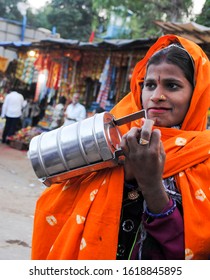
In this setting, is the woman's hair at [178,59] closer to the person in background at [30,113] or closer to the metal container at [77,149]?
the metal container at [77,149]

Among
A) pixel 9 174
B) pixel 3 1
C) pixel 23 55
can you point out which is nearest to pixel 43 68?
pixel 23 55

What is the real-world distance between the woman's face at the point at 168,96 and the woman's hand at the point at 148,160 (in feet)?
0.75

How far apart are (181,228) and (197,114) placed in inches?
16.1

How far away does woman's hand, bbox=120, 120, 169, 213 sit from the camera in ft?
3.43

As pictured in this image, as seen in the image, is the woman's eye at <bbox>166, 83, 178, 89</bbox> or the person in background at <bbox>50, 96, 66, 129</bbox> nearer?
the woman's eye at <bbox>166, 83, 178, 89</bbox>

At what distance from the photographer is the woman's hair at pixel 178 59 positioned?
134cm

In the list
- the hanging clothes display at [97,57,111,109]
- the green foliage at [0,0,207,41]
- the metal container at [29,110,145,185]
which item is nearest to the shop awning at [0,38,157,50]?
the hanging clothes display at [97,57,111,109]

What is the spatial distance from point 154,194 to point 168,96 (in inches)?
14.0

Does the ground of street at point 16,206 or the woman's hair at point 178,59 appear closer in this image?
the woman's hair at point 178,59

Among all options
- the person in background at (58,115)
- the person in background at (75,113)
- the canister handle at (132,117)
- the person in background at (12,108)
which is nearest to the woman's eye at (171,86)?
the canister handle at (132,117)

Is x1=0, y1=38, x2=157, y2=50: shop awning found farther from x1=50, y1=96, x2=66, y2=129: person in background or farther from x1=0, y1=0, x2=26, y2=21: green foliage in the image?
x1=0, y1=0, x2=26, y2=21: green foliage

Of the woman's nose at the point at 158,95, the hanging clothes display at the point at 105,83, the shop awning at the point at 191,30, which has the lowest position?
the hanging clothes display at the point at 105,83

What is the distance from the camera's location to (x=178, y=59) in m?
1.35

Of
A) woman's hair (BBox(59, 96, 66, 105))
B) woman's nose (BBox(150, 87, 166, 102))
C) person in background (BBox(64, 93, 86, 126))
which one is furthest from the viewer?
woman's hair (BBox(59, 96, 66, 105))
